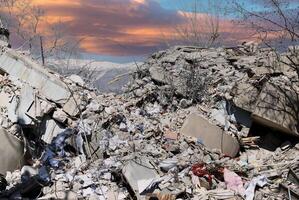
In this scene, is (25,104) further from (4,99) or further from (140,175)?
(140,175)

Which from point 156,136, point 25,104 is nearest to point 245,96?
point 156,136

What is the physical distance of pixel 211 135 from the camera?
789 centimetres

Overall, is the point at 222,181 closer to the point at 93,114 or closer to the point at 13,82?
the point at 93,114

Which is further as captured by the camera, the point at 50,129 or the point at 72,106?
the point at 72,106

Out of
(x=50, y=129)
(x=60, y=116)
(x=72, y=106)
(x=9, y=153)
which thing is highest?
(x=72, y=106)

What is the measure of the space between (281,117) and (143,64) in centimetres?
452

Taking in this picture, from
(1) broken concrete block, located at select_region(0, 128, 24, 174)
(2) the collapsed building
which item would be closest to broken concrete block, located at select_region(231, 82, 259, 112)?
(2) the collapsed building

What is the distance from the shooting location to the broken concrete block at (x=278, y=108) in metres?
7.74

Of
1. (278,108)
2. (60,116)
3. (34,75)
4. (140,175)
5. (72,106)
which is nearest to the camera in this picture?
(140,175)

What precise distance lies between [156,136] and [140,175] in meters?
Result: 1.30

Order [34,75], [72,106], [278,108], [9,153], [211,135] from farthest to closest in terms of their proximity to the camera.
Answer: [34,75] → [72,106] → [211,135] → [278,108] → [9,153]

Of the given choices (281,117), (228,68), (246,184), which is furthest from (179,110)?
(246,184)

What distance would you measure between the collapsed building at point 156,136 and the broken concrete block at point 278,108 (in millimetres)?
16

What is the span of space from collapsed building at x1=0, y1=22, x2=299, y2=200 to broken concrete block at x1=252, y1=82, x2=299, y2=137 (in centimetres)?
2
